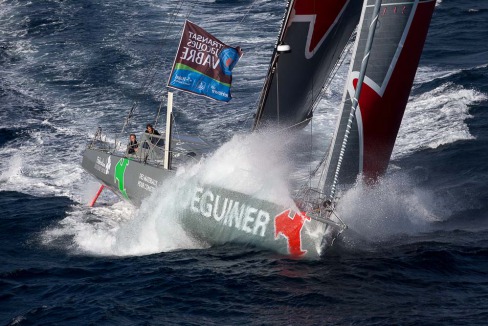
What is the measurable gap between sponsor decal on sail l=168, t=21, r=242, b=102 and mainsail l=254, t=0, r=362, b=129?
1276 mm

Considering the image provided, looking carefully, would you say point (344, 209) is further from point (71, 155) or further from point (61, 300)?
point (71, 155)

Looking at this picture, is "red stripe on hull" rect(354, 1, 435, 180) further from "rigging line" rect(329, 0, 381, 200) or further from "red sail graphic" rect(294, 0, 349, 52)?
"red sail graphic" rect(294, 0, 349, 52)

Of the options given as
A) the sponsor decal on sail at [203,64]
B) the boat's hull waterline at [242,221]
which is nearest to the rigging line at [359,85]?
the boat's hull waterline at [242,221]

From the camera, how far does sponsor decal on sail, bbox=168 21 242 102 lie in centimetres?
1981

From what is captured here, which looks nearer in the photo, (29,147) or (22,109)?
(29,147)

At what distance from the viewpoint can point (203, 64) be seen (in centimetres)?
1992

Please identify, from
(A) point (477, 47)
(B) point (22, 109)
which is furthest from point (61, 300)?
(A) point (477, 47)

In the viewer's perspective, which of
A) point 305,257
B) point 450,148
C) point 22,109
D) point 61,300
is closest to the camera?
point 61,300

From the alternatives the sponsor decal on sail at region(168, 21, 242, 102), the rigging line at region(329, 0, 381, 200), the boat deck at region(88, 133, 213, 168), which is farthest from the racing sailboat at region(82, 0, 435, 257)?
the boat deck at region(88, 133, 213, 168)

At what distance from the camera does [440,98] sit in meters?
28.3

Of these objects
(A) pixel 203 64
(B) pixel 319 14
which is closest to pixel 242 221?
(A) pixel 203 64

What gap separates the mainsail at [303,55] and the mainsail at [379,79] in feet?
9.52

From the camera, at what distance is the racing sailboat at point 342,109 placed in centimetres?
1773

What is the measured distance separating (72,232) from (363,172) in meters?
7.90
